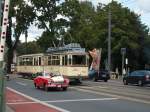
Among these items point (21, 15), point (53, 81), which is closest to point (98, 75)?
point (53, 81)

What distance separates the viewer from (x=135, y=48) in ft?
240

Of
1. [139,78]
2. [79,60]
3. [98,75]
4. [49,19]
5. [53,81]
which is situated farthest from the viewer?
[49,19]

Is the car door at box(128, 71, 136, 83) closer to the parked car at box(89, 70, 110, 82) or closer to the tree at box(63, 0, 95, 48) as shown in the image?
the parked car at box(89, 70, 110, 82)

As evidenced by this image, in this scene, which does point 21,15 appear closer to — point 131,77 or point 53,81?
point 131,77

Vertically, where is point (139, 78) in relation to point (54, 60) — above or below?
below

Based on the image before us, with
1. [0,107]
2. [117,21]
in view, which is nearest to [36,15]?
[117,21]

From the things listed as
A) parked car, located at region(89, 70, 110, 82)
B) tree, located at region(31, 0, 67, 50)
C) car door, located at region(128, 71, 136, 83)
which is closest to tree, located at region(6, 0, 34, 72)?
tree, located at region(31, 0, 67, 50)

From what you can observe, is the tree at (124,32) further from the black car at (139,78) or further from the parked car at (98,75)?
the black car at (139,78)

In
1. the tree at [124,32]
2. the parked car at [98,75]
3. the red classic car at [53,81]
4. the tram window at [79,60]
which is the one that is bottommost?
the red classic car at [53,81]

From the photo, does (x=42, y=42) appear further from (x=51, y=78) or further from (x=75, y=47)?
(x=51, y=78)

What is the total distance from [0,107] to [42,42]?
5835 centimetres

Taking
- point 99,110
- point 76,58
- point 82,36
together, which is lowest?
point 99,110

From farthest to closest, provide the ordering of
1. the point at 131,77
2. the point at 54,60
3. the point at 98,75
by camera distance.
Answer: the point at 98,75, the point at 131,77, the point at 54,60

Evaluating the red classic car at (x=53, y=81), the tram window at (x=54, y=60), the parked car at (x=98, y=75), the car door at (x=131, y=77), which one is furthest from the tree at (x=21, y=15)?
the red classic car at (x=53, y=81)
